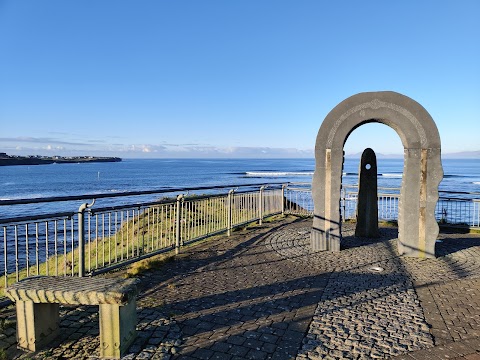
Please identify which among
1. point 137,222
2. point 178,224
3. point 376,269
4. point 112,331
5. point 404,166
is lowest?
point 376,269

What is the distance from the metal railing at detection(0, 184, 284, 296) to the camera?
198 inches

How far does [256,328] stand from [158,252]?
12.0 ft

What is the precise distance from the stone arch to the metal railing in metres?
2.70

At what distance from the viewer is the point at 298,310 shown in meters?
4.64

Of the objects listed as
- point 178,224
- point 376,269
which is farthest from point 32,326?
point 376,269

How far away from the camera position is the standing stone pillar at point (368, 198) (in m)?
9.56

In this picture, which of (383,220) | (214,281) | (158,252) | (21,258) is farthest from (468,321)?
(21,258)

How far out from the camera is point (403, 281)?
19.9ft

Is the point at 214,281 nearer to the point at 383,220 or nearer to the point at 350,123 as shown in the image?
the point at 350,123

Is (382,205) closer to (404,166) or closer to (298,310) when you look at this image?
(404,166)

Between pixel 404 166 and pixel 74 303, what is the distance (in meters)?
7.22

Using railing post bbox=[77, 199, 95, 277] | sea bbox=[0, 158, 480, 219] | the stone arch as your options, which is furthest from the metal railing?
sea bbox=[0, 158, 480, 219]

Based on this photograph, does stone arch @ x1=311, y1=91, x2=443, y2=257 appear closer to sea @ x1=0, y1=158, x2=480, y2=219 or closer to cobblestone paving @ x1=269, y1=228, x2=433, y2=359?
cobblestone paving @ x1=269, y1=228, x2=433, y2=359

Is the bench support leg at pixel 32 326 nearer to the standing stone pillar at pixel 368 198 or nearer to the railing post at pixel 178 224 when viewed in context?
the railing post at pixel 178 224
